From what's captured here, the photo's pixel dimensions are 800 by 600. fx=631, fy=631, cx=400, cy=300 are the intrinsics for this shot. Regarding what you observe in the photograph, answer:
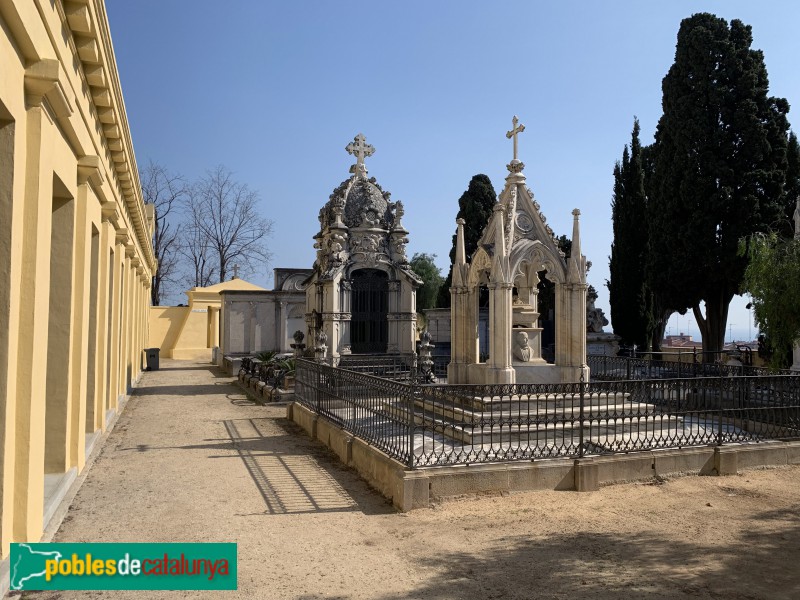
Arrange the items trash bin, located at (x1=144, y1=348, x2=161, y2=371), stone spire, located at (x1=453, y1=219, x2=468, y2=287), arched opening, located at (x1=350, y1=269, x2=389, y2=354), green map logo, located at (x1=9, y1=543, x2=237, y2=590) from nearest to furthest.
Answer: green map logo, located at (x1=9, y1=543, x2=237, y2=590), stone spire, located at (x1=453, y1=219, x2=468, y2=287), arched opening, located at (x1=350, y1=269, x2=389, y2=354), trash bin, located at (x1=144, y1=348, x2=161, y2=371)

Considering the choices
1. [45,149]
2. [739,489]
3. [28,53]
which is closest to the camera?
[28,53]

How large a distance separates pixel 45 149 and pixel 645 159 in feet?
102

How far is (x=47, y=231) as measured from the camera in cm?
552

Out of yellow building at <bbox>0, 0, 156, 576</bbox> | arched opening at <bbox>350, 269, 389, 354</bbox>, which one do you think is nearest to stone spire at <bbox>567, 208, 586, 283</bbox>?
yellow building at <bbox>0, 0, 156, 576</bbox>

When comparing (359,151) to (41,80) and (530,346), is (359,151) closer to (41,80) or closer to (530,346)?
(530,346)

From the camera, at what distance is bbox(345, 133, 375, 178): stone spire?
20.7 metres

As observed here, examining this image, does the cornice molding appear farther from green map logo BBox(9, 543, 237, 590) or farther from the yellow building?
green map logo BBox(9, 543, 237, 590)

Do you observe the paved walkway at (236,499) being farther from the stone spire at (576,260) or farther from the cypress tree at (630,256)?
the cypress tree at (630,256)

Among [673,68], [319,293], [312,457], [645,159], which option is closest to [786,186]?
[673,68]

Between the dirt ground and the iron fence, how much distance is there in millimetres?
605

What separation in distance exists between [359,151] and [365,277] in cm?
438

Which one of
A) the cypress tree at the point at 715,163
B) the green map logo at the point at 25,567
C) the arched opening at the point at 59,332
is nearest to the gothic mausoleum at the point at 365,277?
the cypress tree at the point at 715,163

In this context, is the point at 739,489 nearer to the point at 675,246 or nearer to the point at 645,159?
the point at 675,246

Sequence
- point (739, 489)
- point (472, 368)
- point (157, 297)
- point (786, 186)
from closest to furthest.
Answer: point (739, 489), point (472, 368), point (786, 186), point (157, 297)
